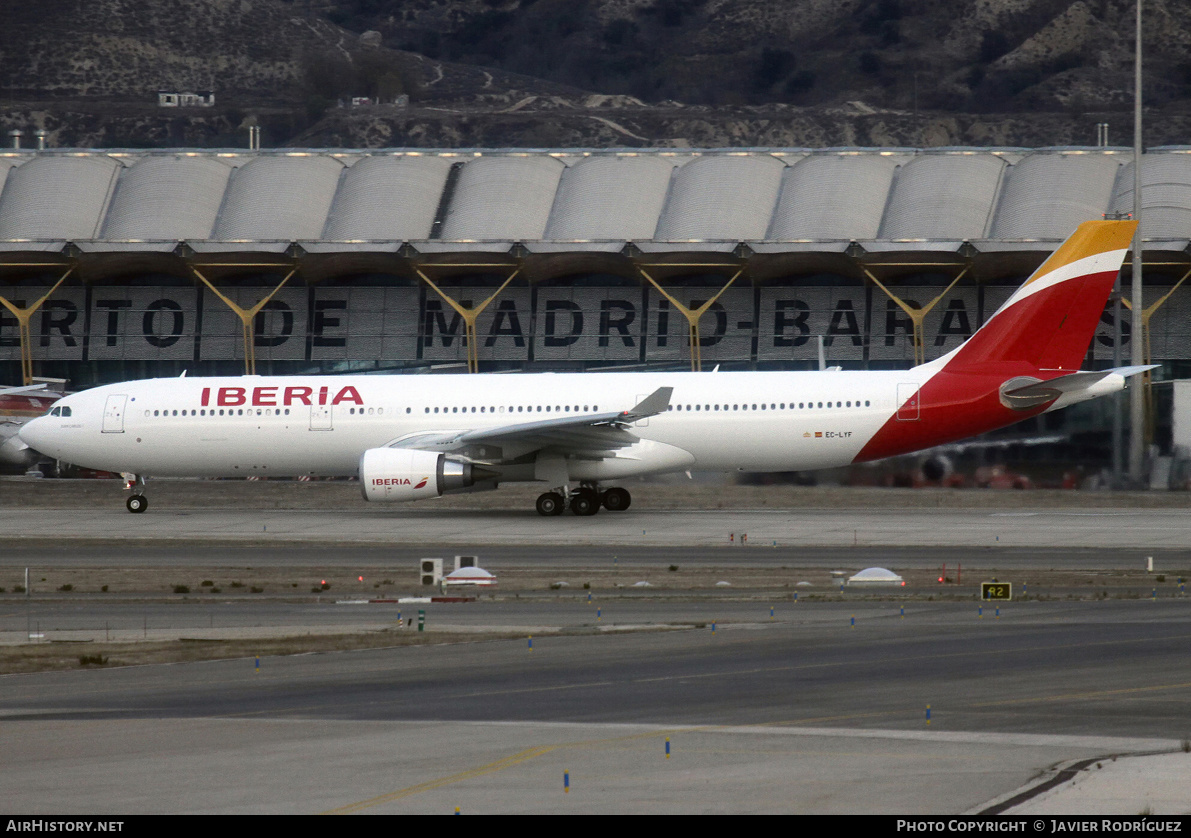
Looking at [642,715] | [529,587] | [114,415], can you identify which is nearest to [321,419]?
[114,415]

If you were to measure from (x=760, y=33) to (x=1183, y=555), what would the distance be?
543 ft

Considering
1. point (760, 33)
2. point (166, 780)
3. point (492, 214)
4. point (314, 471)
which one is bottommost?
point (166, 780)

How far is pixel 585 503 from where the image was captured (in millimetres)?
34969

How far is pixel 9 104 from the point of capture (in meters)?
160

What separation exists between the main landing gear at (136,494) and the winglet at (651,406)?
13083 millimetres

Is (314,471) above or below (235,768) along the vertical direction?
above

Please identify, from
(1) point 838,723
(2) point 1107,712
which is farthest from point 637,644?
(2) point 1107,712

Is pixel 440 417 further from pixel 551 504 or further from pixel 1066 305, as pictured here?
pixel 1066 305

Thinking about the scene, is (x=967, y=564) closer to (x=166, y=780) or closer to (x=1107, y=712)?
(x=1107, y=712)

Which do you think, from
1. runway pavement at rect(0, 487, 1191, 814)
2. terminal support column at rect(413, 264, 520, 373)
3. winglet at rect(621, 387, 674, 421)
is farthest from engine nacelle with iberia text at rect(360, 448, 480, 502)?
terminal support column at rect(413, 264, 520, 373)

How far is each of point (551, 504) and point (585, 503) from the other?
82 cm

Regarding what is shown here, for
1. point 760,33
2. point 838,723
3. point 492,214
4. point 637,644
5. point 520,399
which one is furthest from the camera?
point 760,33

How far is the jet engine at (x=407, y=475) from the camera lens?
32656mm

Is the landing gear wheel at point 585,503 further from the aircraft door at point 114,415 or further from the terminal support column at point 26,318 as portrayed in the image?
the terminal support column at point 26,318
